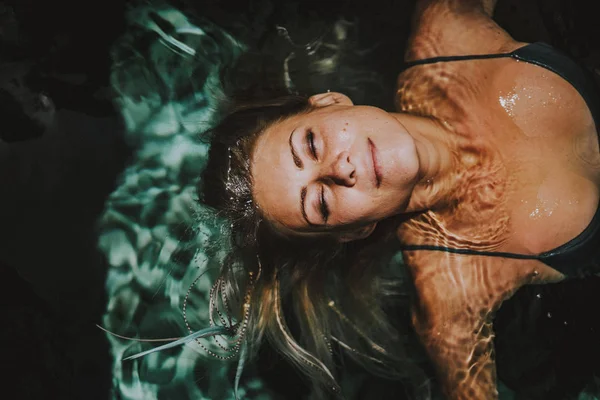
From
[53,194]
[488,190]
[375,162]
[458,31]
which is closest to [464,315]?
[488,190]

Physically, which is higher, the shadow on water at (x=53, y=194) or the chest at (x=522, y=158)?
the chest at (x=522, y=158)

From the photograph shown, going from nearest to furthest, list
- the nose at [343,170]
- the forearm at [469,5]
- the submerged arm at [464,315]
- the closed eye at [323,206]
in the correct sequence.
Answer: the nose at [343,170] < the closed eye at [323,206] < the submerged arm at [464,315] < the forearm at [469,5]

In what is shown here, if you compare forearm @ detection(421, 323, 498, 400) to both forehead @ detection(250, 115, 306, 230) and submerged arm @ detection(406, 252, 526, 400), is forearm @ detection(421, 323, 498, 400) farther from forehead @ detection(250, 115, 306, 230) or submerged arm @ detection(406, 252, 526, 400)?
forehead @ detection(250, 115, 306, 230)

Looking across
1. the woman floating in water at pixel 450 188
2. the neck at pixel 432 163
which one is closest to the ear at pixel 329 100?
the woman floating in water at pixel 450 188

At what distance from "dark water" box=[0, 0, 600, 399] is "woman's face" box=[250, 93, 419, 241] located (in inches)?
44.0

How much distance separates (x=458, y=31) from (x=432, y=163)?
811mm

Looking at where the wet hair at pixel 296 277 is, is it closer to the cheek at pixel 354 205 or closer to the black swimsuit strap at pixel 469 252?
the black swimsuit strap at pixel 469 252

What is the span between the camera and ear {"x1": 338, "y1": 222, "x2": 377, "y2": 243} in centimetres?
282

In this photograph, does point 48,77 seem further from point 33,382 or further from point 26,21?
point 33,382

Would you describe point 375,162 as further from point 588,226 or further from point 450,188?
point 588,226

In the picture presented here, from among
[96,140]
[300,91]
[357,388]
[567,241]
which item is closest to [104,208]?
[96,140]

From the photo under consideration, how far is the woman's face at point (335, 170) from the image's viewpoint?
7.89 ft

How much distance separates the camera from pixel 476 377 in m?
2.89

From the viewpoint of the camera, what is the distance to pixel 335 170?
2.41 metres
